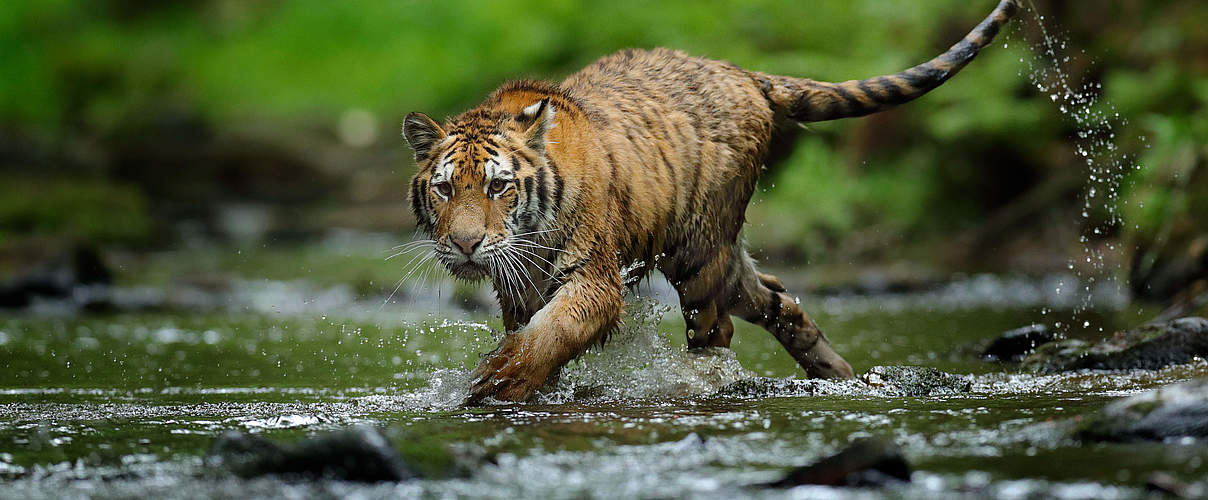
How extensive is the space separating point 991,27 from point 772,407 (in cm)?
278

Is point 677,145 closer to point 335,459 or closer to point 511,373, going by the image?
point 511,373

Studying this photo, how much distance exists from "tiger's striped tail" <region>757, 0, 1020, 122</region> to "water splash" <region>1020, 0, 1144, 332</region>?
4.87 meters

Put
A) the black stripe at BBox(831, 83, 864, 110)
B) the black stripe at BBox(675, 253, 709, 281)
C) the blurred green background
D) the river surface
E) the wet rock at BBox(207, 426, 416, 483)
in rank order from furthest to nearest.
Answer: the blurred green background → the black stripe at BBox(831, 83, 864, 110) → the black stripe at BBox(675, 253, 709, 281) → the wet rock at BBox(207, 426, 416, 483) → the river surface

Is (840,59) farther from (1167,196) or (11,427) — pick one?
(11,427)

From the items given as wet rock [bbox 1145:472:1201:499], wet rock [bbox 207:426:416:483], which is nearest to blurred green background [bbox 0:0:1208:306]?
wet rock [bbox 207:426:416:483]

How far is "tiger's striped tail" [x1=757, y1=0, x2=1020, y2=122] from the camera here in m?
6.89

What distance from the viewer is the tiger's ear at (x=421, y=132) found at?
236 inches

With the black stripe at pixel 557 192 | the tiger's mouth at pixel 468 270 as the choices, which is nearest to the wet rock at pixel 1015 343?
the black stripe at pixel 557 192

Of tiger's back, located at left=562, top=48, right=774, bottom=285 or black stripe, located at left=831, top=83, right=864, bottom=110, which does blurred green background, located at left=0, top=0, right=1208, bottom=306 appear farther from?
tiger's back, located at left=562, top=48, right=774, bottom=285

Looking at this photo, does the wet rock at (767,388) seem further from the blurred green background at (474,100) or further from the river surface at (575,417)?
the blurred green background at (474,100)

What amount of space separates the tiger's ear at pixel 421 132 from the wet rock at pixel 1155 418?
3149 millimetres

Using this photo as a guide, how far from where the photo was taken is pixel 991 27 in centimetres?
694

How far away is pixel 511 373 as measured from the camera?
223 inches

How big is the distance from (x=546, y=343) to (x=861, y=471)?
6.74 feet
